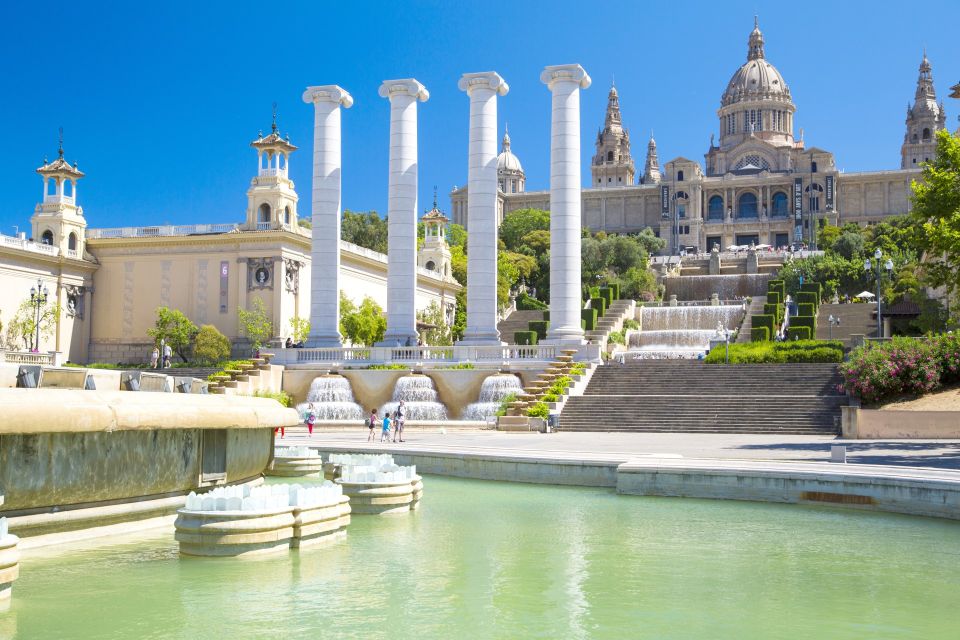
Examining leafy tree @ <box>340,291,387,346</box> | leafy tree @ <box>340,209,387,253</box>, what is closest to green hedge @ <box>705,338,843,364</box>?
leafy tree @ <box>340,291,387,346</box>

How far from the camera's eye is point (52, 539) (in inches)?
497

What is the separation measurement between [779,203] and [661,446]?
144m

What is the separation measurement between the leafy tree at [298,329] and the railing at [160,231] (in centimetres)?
722

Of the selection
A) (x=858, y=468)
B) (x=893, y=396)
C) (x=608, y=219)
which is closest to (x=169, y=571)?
(x=858, y=468)

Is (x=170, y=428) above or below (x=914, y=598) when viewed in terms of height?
above

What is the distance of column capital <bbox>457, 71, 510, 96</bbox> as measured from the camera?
4947 cm

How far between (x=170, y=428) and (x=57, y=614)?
3037 millimetres

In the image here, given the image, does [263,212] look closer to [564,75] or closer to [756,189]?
[564,75]

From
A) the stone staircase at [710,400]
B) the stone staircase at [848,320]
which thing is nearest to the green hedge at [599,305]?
the stone staircase at [848,320]

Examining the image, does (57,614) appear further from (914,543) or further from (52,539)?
(914,543)

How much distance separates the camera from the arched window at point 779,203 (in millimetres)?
162625

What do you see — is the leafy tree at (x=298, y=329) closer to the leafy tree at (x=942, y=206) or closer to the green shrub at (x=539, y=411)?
the green shrub at (x=539, y=411)

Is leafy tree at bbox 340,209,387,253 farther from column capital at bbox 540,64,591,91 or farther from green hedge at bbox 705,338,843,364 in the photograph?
green hedge at bbox 705,338,843,364

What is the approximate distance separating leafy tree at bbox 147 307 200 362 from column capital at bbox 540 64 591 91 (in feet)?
90.0
